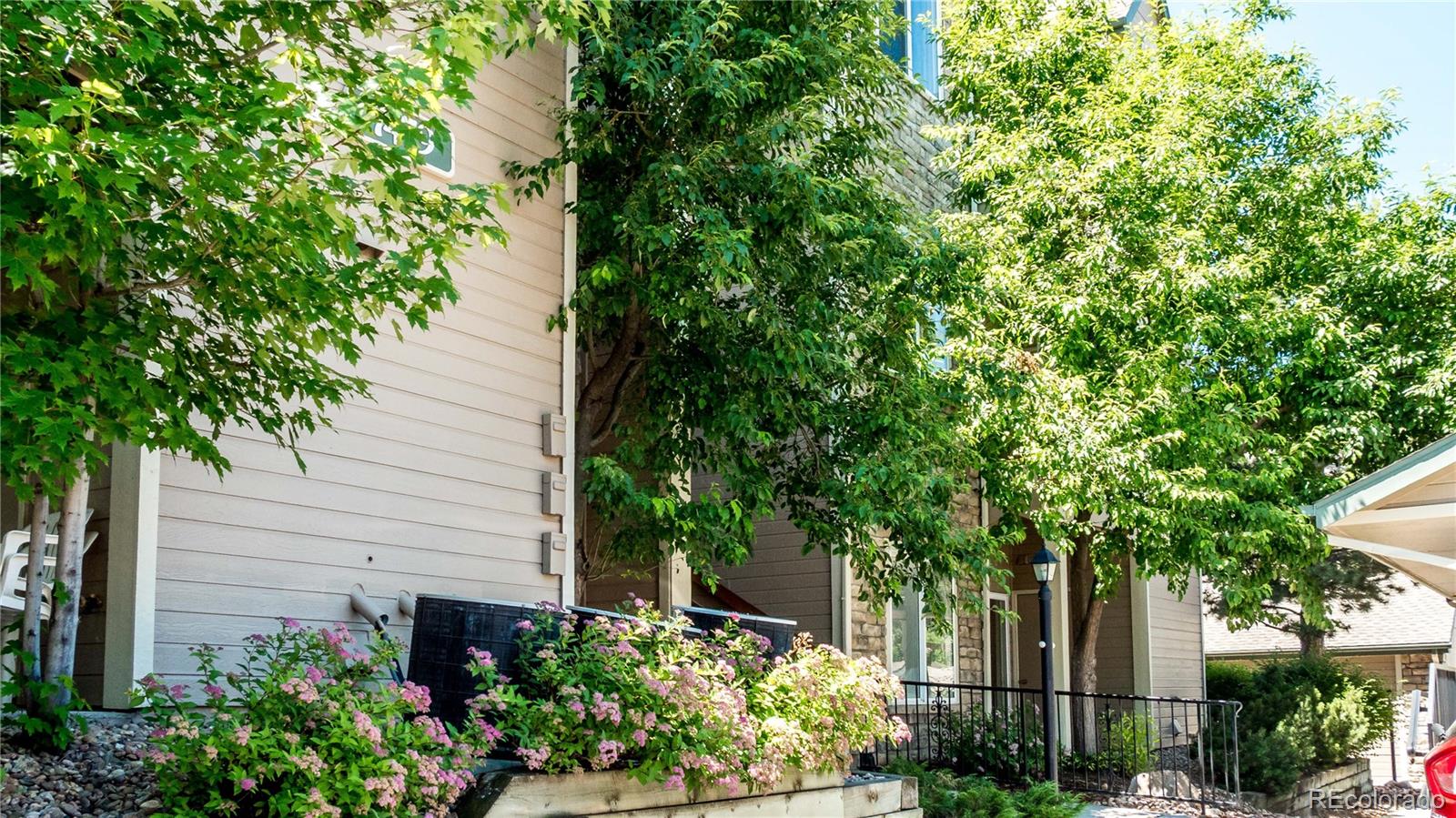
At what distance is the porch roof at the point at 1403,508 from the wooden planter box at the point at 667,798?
346 cm

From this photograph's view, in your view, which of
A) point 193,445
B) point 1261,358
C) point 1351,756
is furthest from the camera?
point 1351,756

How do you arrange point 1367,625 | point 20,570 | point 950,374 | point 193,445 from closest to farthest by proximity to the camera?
1. point 193,445
2. point 20,570
3. point 950,374
4. point 1367,625

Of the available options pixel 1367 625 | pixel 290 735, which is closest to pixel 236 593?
pixel 290 735

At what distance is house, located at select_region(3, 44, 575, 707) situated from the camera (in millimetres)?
6383

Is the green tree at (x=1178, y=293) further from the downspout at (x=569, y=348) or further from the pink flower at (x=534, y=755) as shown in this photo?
the pink flower at (x=534, y=755)

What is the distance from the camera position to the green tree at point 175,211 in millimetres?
4203

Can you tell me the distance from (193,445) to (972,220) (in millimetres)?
10491

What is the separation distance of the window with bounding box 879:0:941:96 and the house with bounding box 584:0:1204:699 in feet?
0.05

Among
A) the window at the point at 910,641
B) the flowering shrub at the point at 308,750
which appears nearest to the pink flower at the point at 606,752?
the flowering shrub at the point at 308,750

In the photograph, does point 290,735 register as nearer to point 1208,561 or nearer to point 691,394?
point 691,394

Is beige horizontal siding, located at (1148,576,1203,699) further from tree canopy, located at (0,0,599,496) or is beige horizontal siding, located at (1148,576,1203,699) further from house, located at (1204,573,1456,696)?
tree canopy, located at (0,0,599,496)

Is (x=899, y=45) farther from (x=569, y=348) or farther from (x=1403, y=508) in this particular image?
(x=1403, y=508)

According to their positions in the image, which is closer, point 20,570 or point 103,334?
point 103,334

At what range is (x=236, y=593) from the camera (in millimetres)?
6762
